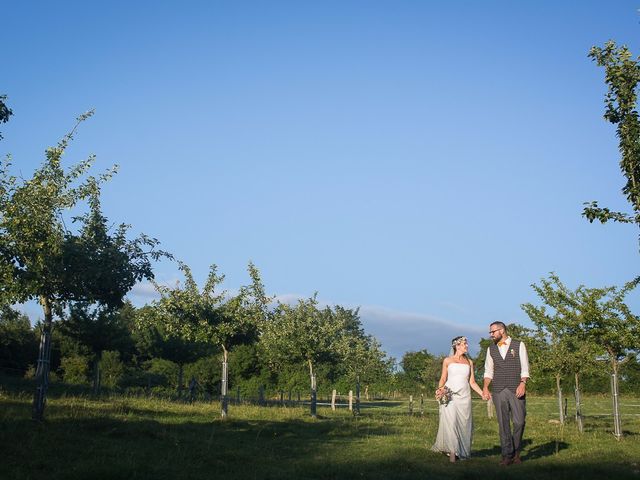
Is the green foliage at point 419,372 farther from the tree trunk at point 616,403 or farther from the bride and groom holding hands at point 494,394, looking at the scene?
the bride and groom holding hands at point 494,394

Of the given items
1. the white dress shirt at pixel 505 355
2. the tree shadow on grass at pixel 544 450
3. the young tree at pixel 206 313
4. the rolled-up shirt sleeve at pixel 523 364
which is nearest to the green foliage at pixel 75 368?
the young tree at pixel 206 313

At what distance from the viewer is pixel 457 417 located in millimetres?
11977

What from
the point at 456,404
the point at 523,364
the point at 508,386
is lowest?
the point at 456,404

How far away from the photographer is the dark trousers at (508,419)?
37.7ft

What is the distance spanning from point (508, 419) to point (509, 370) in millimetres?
928

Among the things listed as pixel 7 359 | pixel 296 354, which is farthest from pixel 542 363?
pixel 7 359

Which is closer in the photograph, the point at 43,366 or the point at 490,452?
the point at 490,452

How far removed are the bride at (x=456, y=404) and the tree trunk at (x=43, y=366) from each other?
9255 millimetres

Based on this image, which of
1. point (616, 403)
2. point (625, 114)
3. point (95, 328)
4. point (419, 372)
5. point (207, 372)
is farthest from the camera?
point (419, 372)

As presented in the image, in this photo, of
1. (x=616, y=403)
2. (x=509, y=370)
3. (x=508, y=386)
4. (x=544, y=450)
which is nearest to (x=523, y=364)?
(x=509, y=370)

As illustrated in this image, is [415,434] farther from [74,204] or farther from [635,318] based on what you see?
[74,204]

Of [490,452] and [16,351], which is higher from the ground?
[16,351]

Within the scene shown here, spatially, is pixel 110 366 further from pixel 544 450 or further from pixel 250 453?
pixel 544 450

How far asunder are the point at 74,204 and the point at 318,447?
28.8 ft
